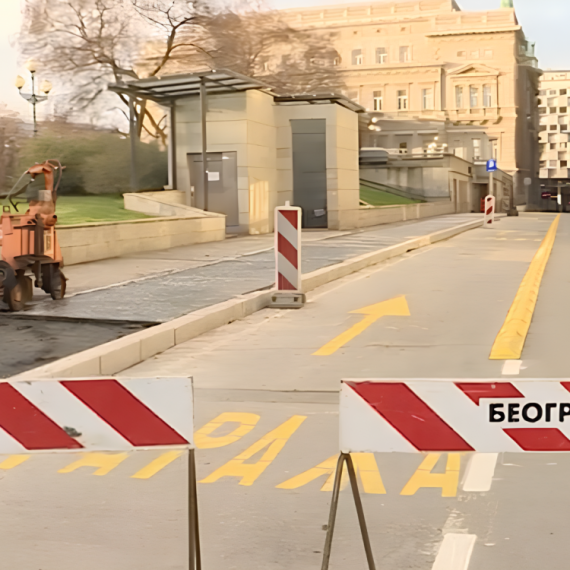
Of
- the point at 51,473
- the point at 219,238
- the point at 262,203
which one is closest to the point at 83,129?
the point at 262,203

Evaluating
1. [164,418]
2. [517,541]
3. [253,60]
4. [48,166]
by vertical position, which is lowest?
[517,541]

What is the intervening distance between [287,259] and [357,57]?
3905 inches

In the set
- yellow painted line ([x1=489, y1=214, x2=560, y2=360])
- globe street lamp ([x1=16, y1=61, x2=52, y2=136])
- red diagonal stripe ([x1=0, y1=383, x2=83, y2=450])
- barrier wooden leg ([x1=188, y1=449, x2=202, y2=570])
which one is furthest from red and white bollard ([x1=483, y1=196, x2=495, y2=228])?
red diagonal stripe ([x1=0, y1=383, x2=83, y2=450])

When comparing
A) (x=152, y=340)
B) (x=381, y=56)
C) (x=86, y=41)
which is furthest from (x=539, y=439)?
(x=381, y=56)

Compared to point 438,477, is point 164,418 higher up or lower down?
higher up

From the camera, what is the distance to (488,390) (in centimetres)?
352

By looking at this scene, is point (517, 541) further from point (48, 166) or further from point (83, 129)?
point (83, 129)

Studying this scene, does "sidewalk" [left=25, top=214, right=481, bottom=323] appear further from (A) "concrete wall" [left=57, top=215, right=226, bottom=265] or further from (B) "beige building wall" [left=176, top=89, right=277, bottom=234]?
(B) "beige building wall" [left=176, top=89, right=277, bottom=234]

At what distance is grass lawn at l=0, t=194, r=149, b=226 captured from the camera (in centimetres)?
2180

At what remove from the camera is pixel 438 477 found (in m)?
5.34

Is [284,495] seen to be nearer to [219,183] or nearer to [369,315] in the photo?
[369,315]

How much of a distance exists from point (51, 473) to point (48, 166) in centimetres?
749

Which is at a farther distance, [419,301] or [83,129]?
[83,129]

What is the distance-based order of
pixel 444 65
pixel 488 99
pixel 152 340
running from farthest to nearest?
pixel 488 99 < pixel 444 65 < pixel 152 340
